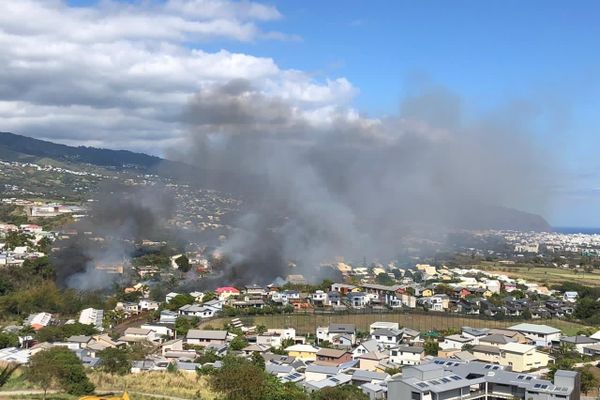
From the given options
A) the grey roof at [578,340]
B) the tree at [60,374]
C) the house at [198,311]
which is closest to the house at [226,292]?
the house at [198,311]

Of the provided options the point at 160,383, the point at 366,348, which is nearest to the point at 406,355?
the point at 366,348

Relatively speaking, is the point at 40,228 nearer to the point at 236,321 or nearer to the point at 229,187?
the point at 229,187

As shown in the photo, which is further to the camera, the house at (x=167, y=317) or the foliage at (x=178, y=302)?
the foliage at (x=178, y=302)

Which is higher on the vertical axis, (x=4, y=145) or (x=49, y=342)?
(x=4, y=145)

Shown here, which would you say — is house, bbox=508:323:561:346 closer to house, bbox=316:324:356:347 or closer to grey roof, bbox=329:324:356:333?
grey roof, bbox=329:324:356:333

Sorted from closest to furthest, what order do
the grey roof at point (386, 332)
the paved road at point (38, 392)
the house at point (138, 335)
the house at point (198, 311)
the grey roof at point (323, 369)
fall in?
the paved road at point (38, 392), the grey roof at point (323, 369), the house at point (138, 335), the grey roof at point (386, 332), the house at point (198, 311)

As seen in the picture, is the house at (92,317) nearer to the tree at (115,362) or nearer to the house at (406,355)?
the tree at (115,362)

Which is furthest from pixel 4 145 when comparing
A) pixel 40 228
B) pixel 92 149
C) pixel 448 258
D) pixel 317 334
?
pixel 317 334
